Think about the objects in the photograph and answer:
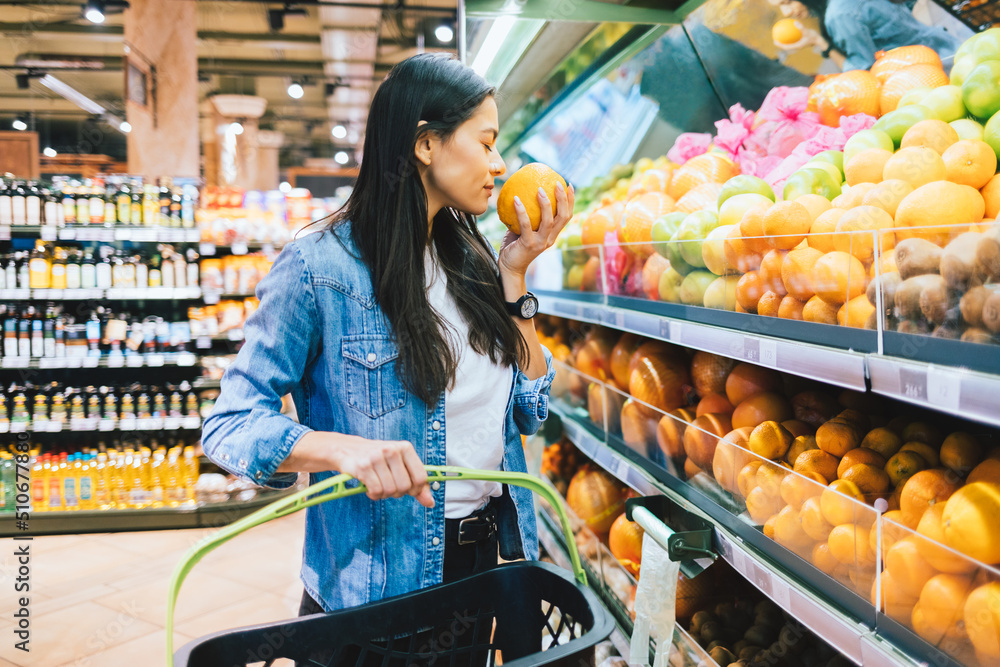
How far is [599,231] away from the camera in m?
2.17

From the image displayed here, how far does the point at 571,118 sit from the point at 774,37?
1.32 meters

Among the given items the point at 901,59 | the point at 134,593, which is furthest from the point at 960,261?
the point at 134,593

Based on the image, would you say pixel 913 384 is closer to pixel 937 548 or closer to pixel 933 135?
pixel 937 548

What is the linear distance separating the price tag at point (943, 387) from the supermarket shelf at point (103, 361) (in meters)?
3.97

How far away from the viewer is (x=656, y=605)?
4.55ft

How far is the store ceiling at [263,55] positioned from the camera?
586 centimetres

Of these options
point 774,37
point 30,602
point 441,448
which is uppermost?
point 774,37

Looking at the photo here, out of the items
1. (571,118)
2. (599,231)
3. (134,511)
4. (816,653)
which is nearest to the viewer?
(816,653)

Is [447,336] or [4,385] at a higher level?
[447,336]

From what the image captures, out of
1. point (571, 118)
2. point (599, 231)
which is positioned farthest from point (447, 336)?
point (571, 118)

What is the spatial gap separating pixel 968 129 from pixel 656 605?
39.9 inches

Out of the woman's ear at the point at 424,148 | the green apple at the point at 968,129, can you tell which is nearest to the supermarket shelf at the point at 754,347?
the green apple at the point at 968,129

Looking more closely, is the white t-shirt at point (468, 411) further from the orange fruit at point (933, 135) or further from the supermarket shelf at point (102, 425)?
the supermarket shelf at point (102, 425)

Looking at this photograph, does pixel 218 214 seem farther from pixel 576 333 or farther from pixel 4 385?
pixel 576 333
